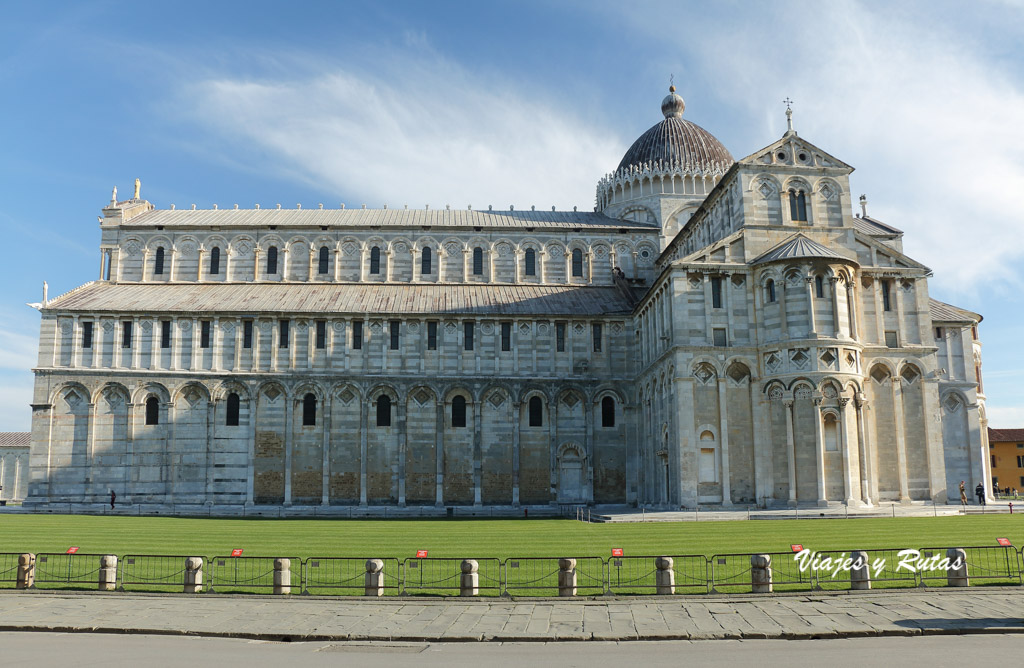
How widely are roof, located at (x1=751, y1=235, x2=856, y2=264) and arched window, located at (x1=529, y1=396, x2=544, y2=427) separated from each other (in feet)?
57.9

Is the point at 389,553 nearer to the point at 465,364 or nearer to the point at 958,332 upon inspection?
the point at 465,364

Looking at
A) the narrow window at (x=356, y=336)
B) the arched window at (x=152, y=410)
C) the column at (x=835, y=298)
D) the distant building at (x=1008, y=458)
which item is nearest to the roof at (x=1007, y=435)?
the distant building at (x=1008, y=458)

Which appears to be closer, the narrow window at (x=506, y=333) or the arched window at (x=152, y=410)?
the arched window at (x=152, y=410)

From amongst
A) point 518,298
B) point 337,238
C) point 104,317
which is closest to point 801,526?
point 518,298

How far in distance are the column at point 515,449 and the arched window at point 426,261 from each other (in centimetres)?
1397

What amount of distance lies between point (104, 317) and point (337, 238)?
55.8ft

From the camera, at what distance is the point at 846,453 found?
40031mm

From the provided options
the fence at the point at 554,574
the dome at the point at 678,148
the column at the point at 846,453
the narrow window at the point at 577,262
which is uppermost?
the dome at the point at 678,148

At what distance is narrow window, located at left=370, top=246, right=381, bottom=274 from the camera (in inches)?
2421

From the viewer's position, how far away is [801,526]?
31.0 m

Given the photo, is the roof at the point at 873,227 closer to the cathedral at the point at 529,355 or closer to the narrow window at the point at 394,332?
the cathedral at the point at 529,355

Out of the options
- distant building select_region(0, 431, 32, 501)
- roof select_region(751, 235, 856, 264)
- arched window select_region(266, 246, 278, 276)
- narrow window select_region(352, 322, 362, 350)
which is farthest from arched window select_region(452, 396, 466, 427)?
distant building select_region(0, 431, 32, 501)

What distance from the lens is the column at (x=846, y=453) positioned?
39.7 meters

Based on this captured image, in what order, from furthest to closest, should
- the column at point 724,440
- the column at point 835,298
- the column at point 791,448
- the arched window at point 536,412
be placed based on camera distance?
1. the arched window at point 536,412
2. the column at point 835,298
3. the column at point 724,440
4. the column at point 791,448
